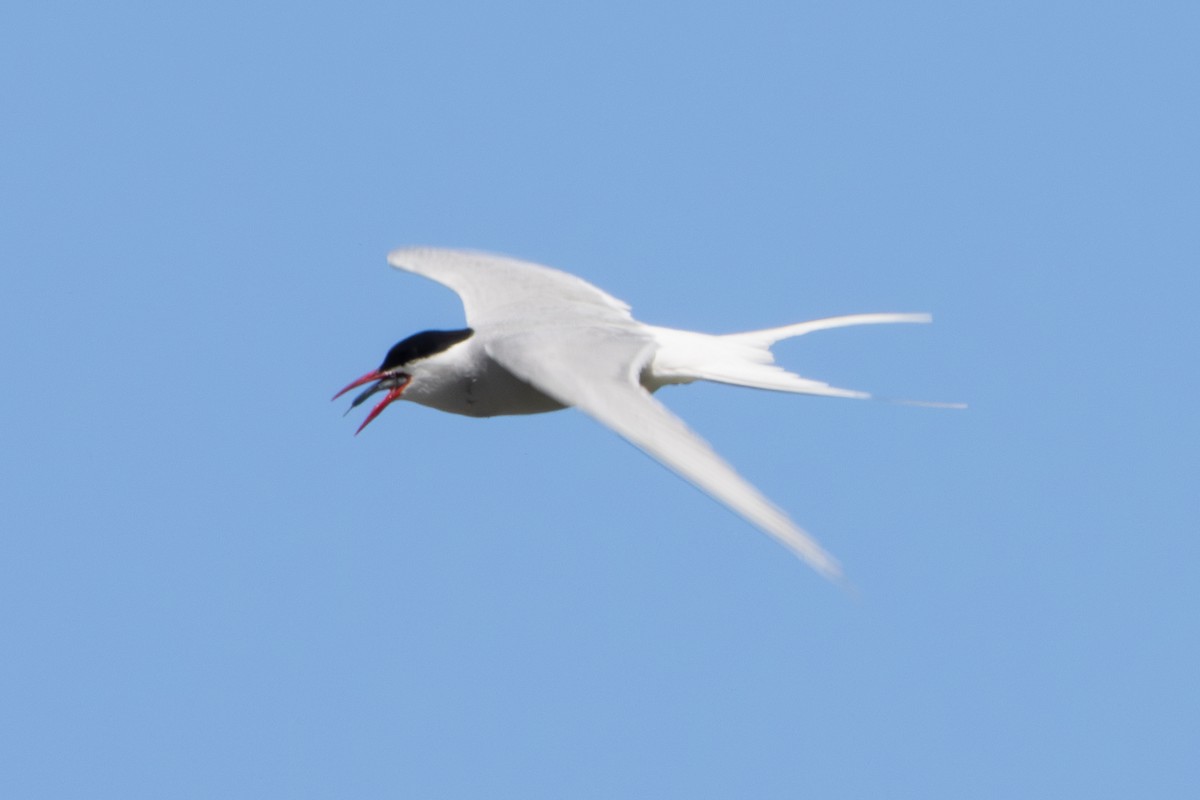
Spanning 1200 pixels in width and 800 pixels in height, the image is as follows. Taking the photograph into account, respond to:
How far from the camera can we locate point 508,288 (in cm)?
741

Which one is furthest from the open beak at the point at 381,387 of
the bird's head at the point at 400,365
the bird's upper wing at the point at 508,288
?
the bird's upper wing at the point at 508,288

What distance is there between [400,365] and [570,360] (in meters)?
1.16

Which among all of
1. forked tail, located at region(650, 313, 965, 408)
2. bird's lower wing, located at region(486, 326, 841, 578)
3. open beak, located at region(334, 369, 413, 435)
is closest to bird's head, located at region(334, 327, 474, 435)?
open beak, located at region(334, 369, 413, 435)

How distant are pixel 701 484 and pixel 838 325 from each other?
2.82 m

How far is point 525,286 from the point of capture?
741cm

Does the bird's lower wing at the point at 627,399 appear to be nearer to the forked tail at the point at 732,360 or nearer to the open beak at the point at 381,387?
the forked tail at the point at 732,360

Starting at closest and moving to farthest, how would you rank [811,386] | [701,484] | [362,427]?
[701,484] < [811,386] < [362,427]

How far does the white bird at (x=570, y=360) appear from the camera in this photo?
192 inches

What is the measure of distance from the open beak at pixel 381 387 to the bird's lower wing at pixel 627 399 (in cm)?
59

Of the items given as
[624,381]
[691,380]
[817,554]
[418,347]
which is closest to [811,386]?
[691,380]

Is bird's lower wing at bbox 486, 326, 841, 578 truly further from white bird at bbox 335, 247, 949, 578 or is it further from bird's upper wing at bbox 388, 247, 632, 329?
bird's upper wing at bbox 388, 247, 632, 329

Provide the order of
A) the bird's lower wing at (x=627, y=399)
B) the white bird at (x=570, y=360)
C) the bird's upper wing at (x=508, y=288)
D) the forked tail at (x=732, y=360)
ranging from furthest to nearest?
the bird's upper wing at (x=508, y=288) < the forked tail at (x=732, y=360) < the white bird at (x=570, y=360) < the bird's lower wing at (x=627, y=399)

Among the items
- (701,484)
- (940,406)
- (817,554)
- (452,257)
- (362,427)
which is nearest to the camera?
(817,554)

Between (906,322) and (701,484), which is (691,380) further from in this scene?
(701,484)
